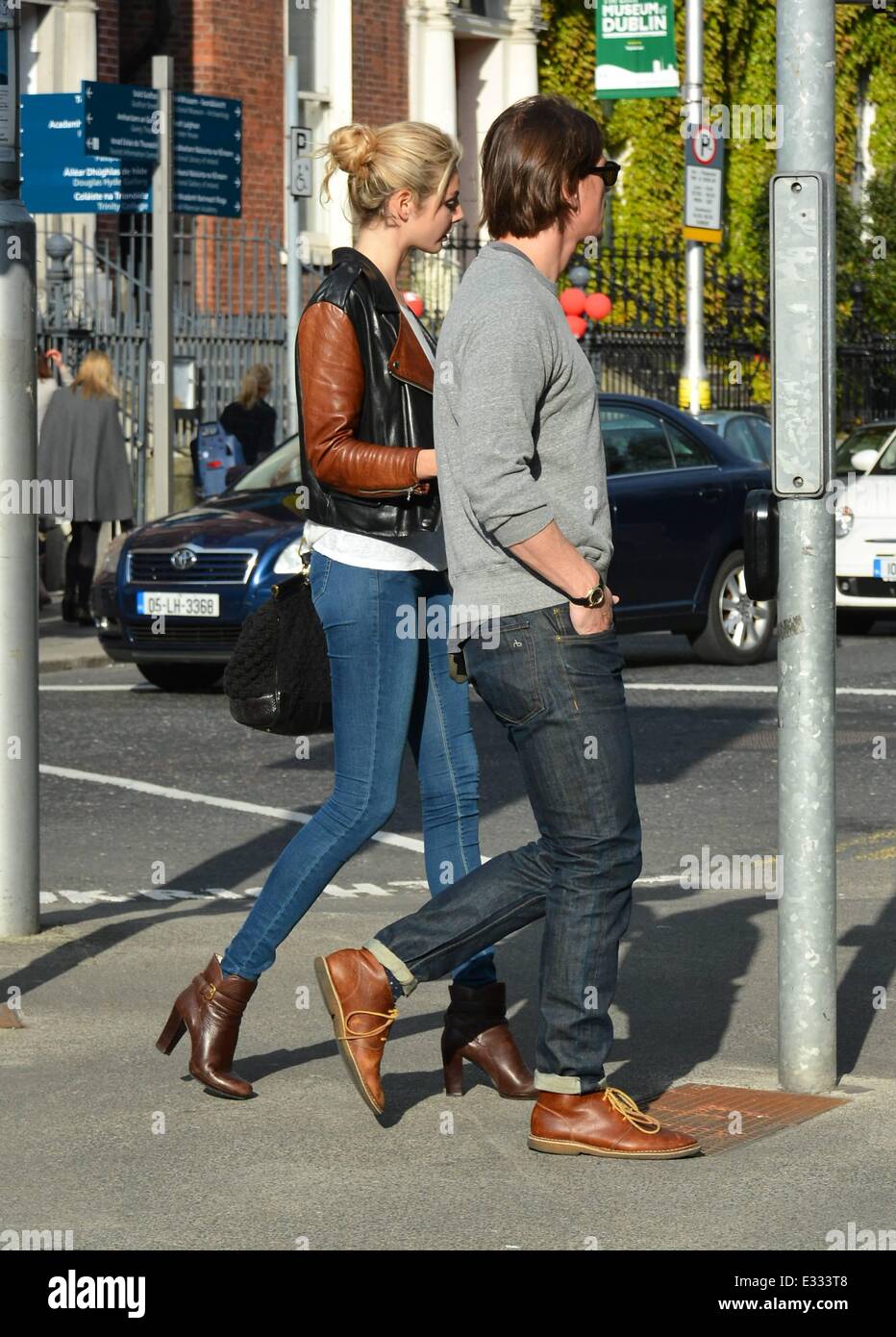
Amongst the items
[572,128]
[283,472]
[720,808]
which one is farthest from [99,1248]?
[283,472]

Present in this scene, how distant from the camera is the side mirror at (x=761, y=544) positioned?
16.9ft

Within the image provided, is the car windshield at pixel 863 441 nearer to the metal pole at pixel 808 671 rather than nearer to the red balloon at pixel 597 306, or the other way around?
the red balloon at pixel 597 306

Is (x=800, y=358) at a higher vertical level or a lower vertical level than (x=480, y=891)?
higher

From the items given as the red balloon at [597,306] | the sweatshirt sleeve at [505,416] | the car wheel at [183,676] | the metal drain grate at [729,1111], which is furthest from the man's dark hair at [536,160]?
the red balloon at [597,306]

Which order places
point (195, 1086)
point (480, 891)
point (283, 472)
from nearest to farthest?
point (480, 891) < point (195, 1086) < point (283, 472)

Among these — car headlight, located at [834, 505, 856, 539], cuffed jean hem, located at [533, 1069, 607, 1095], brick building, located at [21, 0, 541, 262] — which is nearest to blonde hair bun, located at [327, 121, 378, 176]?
cuffed jean hem, located at [533, 1069, 607, 1095]

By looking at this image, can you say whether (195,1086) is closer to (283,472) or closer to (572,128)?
(572,128)

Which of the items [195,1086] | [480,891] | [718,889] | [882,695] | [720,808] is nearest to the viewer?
[480,891]

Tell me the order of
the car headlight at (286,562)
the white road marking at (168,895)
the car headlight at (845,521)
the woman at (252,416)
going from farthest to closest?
1. the woman at (252,416)
2. the car headlight at (845,521)
3. the car headlight at (286,562)
4. the white road marking at (168,895)

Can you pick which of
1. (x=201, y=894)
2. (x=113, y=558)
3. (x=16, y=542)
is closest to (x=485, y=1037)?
(x=16, y=542)

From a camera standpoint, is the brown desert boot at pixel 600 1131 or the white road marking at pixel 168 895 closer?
the brown desert boot at pixel 600 1131

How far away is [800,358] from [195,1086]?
6.78 feet

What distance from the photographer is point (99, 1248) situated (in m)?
4.18

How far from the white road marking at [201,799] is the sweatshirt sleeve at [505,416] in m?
4.30
